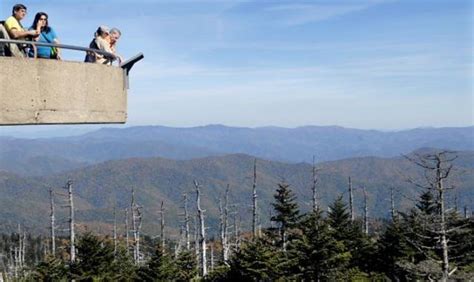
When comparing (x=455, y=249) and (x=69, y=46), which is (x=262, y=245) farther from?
(x=69, y=46)

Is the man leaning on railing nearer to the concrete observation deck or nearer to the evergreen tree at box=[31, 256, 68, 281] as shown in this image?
the concrete observation deck

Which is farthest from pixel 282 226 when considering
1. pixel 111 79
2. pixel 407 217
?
pixel 111 79

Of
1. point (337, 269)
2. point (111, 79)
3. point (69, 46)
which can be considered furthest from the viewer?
point (337, 269)

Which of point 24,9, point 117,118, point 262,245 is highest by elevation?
point 24,9

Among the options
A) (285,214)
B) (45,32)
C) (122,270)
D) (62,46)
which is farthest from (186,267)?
(62,46)

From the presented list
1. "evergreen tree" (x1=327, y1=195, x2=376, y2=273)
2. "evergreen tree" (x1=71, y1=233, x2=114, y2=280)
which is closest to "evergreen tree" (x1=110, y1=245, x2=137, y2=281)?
"evergreen tree" (x1=71, y1=233, x2=114, y2=280)

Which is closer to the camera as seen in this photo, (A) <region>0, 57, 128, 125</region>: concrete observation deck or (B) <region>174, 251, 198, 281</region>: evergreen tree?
(A) <region>0, 57, 128, 125</region>: concrete observation deck

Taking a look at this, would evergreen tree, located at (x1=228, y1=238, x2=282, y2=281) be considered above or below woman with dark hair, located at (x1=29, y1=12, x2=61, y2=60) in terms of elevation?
below
